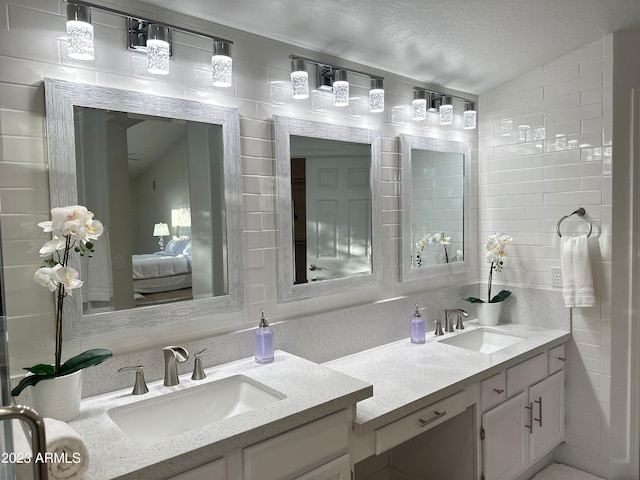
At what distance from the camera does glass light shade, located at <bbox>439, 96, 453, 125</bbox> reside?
2.69 meters

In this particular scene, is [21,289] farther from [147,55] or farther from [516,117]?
[516,117]

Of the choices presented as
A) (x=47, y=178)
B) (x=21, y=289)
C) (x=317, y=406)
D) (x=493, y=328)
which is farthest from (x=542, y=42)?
(x=21, y=289)

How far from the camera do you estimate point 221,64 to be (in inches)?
69.7

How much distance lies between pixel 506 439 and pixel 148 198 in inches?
78.7

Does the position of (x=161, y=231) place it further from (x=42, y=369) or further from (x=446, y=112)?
(x=446, y=112)

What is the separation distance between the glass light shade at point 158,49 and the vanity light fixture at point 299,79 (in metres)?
0.58

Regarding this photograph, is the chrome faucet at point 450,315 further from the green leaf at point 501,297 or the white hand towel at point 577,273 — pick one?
the white hand towel at point 577,273

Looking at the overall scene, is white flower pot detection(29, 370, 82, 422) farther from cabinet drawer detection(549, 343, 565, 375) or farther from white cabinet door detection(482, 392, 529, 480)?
cabinet drawer detection(549, 343, 565, 375)

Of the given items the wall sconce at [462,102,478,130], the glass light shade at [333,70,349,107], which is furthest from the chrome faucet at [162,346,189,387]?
the wall sconce at [462,102,478,130]

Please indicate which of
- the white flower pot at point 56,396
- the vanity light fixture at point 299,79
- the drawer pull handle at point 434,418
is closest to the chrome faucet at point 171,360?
the white flower pot at point 56,396

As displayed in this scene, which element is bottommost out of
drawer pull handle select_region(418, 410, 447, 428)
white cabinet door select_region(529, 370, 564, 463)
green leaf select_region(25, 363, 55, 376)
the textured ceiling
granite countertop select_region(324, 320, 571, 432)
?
white cabinet door select_region(529, 370, 564, 463)

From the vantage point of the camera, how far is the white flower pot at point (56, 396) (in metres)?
1.34

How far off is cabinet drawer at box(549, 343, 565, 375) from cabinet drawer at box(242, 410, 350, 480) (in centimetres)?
152

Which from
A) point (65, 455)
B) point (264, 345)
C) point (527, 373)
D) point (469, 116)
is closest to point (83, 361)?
point (65, 455)
